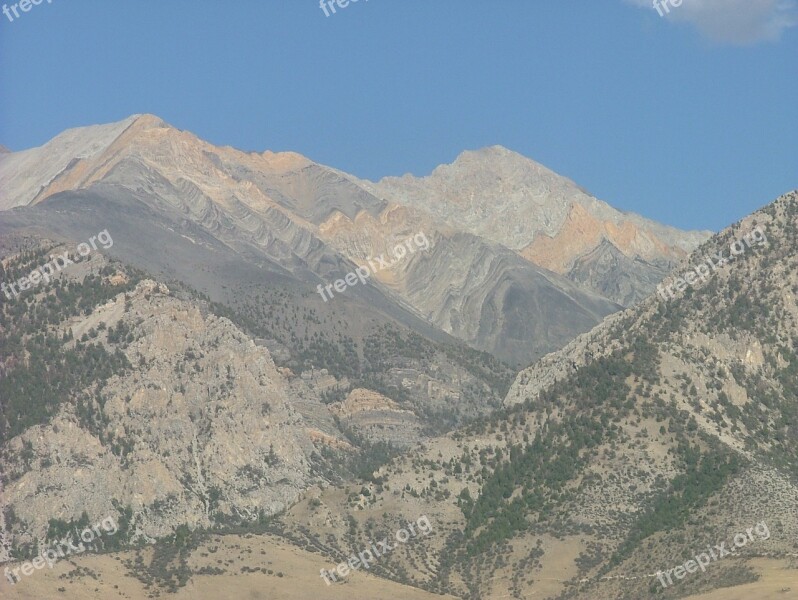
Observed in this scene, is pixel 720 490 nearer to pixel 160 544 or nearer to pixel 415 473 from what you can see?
pixel 415 473

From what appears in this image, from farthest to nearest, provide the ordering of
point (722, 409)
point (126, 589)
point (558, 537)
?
point (722, 409)
point (558, 537)
point (126, 589)

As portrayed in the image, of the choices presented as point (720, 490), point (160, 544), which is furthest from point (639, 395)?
point (160, 544)

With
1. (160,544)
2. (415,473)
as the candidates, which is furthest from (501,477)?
(160,544)

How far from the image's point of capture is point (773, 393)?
190 metres

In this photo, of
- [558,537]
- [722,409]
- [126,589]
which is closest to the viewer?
[126,589]

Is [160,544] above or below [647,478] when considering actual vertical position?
below

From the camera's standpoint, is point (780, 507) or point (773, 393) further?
point (773, 393)

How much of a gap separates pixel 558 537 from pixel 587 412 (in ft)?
67.9

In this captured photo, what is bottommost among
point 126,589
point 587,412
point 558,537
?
point 126,589

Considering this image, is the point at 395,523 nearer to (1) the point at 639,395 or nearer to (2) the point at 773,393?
(1) the point at 639,395

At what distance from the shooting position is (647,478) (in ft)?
582

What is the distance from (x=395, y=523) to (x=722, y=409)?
3686 cm

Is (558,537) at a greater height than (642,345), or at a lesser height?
lesser

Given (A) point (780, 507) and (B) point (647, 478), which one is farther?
(B) point (647, 478)
